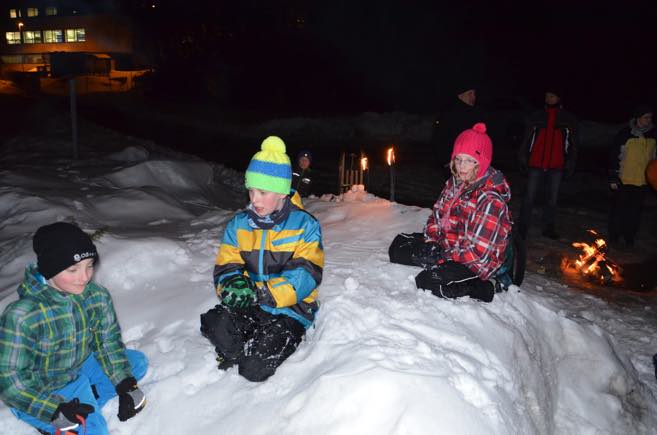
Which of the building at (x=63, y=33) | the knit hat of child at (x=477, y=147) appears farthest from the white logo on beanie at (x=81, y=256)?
the building at (x=63, y=33)

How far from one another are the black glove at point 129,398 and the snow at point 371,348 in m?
0.09

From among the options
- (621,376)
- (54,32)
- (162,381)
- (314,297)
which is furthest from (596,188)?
(54,32)

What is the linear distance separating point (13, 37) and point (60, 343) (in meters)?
66.9

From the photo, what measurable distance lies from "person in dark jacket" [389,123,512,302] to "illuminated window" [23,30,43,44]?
63.1 metres

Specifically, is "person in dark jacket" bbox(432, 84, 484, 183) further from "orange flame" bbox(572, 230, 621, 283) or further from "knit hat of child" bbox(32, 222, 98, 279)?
"knit hat of child" bbox(32, 222, 98, 279)

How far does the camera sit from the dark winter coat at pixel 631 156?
6953 millimetres

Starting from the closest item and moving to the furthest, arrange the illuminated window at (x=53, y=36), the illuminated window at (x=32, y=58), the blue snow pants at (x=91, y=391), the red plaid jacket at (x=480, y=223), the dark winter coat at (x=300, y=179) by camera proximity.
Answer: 1. the blue snow pants at (x=91, y=391)
2. the red plaid jacket at (x=480, y=223)
3. the dark winter coat at (x=300, y=179)
4. the illuminated window at (x=32, y=58)
5. the illuminated window at (x=53, y=36)

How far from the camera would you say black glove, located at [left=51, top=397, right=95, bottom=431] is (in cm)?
259

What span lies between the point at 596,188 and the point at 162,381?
1164cm

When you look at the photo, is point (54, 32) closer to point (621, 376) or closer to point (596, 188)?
point (596, 188)

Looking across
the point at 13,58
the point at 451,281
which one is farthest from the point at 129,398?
the point at 13,58

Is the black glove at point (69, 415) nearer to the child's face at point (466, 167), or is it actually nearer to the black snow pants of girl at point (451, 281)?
the black snow pants of girl at point (451, 281)

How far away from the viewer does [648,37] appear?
26.6 meters

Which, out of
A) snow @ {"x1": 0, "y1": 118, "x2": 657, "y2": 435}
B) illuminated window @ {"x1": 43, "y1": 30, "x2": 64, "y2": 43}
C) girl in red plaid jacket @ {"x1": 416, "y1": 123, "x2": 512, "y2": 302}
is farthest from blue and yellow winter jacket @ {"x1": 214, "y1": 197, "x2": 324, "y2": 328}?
illuminated window @ {"x1": 43, "y1": 30, "x2": 64, "y2": 43}
